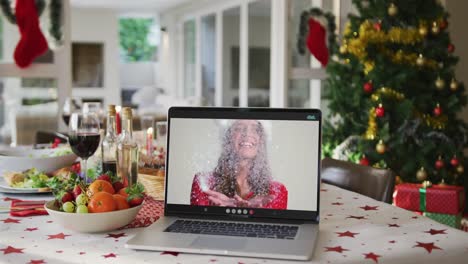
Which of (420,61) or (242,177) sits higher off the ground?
(420,61)

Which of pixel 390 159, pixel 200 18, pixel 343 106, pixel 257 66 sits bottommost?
pixel 390 159

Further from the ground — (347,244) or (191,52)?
(191,52)

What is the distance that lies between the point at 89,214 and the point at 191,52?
8.63 m

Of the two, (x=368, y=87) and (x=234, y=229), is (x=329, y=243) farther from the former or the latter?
(x=368, y=87)

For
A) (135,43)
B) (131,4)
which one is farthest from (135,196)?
(135,43)

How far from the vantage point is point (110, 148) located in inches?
70.2

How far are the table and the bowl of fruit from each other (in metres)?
0.03

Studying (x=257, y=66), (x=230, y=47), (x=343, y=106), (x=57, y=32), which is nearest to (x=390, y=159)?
(x=343, y=106)

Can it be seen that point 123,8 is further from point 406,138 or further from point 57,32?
point 406,138

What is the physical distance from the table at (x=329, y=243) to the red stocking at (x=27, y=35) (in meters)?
3.01

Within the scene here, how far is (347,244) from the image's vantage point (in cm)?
121

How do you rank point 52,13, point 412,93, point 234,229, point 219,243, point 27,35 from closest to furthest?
point 219,243, point 234,229, point 412,93, point 27,35, point 52,13

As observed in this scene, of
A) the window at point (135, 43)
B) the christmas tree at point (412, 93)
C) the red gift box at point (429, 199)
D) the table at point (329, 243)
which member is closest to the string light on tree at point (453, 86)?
the christmas tree at point (412, 93)

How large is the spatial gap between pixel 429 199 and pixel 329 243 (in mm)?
2426
